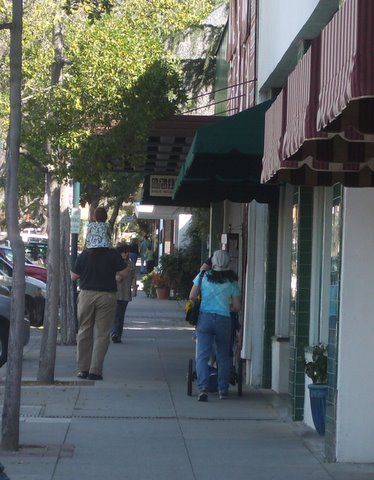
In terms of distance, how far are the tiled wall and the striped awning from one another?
1.79 m

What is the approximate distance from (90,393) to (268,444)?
339 cm

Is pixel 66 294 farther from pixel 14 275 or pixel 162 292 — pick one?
pixel 162 292

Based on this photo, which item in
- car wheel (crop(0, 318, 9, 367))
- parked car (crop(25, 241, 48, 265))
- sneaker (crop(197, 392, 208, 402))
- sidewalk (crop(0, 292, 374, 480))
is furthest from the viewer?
parked car (crop(25, 241, 48, 265))

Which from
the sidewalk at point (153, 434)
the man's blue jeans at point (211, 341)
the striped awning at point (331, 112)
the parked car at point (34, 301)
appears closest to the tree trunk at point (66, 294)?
the sidewalk at point (153, 434)

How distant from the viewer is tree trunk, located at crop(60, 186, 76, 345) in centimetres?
1789

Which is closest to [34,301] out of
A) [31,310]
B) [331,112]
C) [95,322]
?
[31,310]

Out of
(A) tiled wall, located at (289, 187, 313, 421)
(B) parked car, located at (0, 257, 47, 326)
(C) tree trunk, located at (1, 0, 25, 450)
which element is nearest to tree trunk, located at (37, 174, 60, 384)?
(A) tiled wall, located at (289, 187, 313, 421)

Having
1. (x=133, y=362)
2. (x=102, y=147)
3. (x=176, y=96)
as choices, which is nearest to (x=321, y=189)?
(x=102, y=147)

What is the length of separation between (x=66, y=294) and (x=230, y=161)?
→ 266 inches

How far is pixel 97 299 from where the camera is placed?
1332cm

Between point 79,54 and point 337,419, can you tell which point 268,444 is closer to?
point 337,419

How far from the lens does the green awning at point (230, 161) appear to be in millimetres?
10930

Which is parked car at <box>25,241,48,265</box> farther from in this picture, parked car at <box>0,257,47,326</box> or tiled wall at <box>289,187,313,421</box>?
tiled wall at <box>289,187,313,421</box>

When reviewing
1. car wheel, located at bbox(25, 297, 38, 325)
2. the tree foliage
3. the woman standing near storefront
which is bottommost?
car wheel, located at bbox(25, 297, 38, 325)
